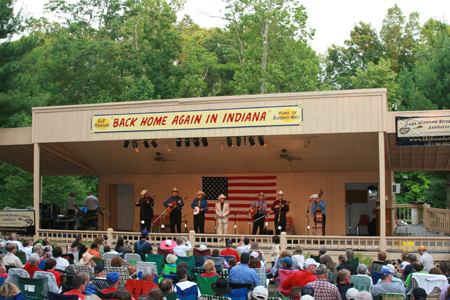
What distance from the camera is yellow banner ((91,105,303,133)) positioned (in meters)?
12.0

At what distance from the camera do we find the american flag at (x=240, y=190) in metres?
16.0

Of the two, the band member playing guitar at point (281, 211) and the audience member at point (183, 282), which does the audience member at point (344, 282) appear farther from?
the band member playing guitar at point (281, 211)

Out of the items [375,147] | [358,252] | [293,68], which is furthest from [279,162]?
[293,68]

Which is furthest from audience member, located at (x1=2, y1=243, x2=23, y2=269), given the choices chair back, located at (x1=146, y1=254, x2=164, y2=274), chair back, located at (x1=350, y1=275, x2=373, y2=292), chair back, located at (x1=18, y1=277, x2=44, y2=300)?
chair back, located at (x1=350, y1=275, x2=373, y2=292)

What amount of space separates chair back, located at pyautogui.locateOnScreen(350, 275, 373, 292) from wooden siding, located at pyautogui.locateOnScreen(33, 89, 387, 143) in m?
5.47

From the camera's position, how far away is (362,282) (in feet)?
21.6

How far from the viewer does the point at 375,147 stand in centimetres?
1306

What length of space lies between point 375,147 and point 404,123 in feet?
6.60

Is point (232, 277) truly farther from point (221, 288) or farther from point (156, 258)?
point (156, 258)

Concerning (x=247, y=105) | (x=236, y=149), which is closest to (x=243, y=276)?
(x=247, y=105)

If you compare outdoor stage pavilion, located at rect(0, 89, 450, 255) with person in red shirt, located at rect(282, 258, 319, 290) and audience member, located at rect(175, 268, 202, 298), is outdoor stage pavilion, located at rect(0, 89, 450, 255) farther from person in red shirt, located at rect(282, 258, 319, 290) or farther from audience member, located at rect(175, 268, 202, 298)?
audience member, located at rect(175, 268, 202, 298)

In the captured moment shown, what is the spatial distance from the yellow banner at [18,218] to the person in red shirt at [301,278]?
30.3ft

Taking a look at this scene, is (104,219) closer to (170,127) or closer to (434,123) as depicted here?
(170,127)

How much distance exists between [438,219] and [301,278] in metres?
8.86
